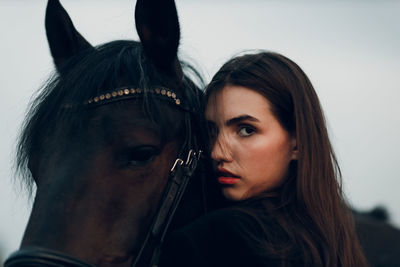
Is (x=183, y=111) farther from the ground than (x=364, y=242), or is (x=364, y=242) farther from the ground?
(x=183, y=111)

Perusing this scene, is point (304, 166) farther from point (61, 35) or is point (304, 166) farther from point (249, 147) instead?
point (61, 35)

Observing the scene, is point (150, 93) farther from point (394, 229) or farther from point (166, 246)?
point (394, 229)

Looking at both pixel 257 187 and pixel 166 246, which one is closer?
pixel 166 246

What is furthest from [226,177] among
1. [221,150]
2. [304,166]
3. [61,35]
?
[61,35]

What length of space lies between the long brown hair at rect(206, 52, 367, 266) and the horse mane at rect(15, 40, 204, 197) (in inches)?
14.3

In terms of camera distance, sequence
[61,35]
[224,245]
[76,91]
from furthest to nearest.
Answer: [61,35], [76,91], [224,245]

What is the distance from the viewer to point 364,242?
584 centimetres

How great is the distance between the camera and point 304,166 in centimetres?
224

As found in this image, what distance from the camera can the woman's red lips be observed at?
2.32m

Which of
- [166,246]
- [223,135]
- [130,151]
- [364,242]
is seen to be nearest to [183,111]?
[223,135]

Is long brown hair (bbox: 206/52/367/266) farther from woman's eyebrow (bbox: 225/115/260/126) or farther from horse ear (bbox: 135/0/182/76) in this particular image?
horse ear (bbox: 135/0/182/76)

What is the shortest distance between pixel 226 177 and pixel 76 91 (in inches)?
30.9

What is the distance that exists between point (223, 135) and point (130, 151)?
534 millimetres

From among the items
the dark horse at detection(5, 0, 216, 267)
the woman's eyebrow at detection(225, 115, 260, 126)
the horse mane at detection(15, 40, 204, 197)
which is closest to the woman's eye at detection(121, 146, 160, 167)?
the dark horse at detection(5, 0, 216, 267)
